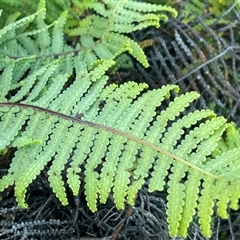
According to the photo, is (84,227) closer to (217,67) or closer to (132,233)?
(132,233)

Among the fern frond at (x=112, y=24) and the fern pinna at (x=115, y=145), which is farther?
the fern frond at (x=112, y=24)

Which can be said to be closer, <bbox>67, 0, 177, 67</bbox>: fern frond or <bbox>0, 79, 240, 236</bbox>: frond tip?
<bbox>0, 79, 240, 236</bbox>: frond tip

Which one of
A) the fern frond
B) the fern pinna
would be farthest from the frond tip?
the fern frond

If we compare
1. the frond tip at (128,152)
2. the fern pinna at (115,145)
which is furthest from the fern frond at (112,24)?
the frond tip at (128,152)

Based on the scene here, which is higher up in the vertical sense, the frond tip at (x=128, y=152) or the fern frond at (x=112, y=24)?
the fern frond at (x=112, y=24)

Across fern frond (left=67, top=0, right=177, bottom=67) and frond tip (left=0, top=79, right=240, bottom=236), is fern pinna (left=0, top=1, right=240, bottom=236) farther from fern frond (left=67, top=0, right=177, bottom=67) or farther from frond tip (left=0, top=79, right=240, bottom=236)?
fern frond (left=67, top=0, right=177, bottom=67)

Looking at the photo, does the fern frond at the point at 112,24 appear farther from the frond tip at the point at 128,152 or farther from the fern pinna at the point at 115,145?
the frond tip at the point at 128,152

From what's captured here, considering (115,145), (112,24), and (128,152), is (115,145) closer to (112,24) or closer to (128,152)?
(128,152)

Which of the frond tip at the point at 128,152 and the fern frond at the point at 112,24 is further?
the fern frond at the point at 112,24

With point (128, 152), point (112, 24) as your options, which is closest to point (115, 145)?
point (128, 152)
